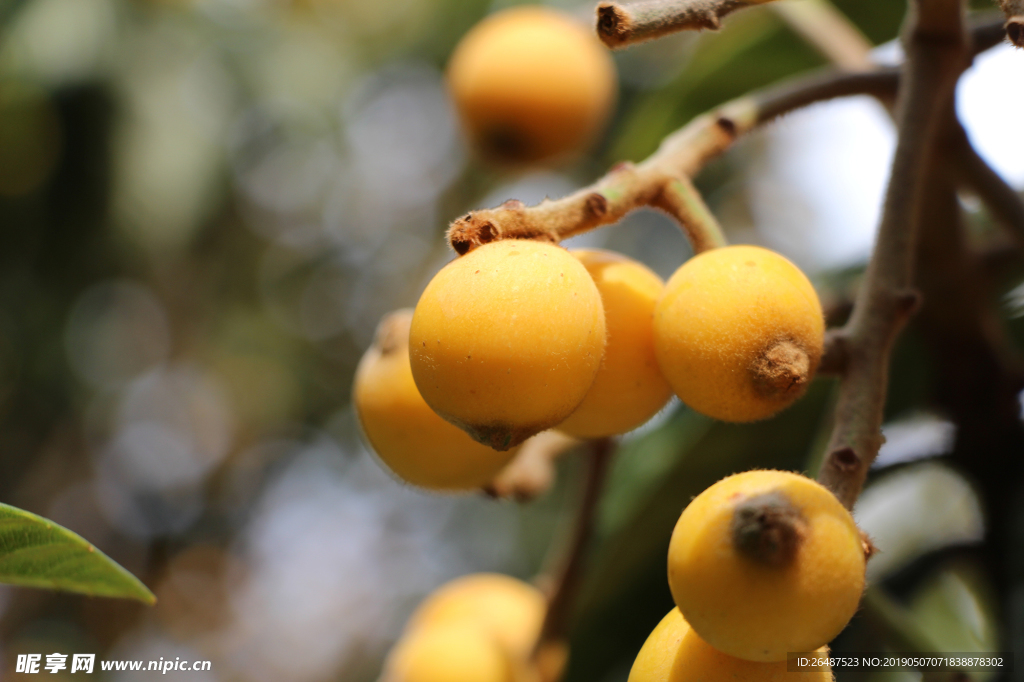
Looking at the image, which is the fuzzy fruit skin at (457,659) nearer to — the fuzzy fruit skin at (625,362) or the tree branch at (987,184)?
the fuzzy fruit skin at (625,362)

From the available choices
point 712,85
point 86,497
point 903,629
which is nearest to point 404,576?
point 86,497

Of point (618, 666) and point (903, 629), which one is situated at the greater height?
point (903, 629)

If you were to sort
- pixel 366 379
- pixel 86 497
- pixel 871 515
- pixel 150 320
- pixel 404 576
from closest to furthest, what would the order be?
pixel 366 379 → pixel 871 515 → pixel 86 497 → pixel 150 320 → pixel 404 576

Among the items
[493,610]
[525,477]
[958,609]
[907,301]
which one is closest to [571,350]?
[907,301]

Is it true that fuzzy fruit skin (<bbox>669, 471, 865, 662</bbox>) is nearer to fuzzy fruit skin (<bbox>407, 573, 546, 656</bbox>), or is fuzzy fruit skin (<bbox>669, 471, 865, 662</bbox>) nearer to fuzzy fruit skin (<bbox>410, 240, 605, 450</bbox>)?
fuzzy fruit skin (<bbox>410, 240, 605, 450</bbox>)

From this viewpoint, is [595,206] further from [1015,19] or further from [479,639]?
[479,639]

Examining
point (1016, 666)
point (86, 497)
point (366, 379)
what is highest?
point (366, 379)

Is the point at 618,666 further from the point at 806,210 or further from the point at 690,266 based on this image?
the point at 806,210
